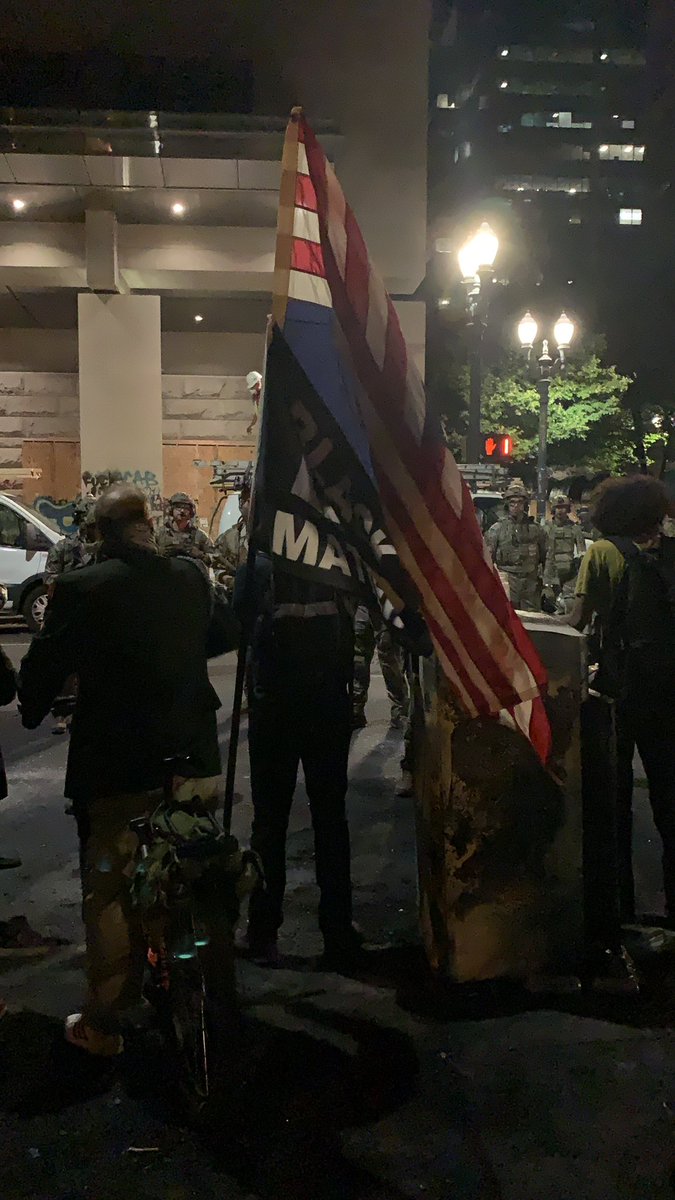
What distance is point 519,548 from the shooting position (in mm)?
12008

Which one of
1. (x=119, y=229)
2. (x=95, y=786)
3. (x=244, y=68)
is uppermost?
(x=244, y=68)

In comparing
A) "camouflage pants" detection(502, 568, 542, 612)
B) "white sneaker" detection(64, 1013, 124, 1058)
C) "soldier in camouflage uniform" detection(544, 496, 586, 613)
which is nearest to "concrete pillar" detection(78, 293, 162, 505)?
"soldier in camouflage uniform" detection(544, 496, 586, 613)

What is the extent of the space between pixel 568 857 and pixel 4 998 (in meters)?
2.34

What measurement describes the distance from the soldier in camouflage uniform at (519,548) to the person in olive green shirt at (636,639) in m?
7.58

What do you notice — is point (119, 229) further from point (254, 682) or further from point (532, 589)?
point (254, 682)

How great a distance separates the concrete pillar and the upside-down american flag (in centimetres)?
1417

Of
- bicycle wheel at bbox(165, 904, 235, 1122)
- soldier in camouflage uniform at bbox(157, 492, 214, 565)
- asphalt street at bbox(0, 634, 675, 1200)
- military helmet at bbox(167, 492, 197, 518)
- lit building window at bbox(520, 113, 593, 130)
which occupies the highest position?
lit building window at bbox(520, 113, 593, 130)

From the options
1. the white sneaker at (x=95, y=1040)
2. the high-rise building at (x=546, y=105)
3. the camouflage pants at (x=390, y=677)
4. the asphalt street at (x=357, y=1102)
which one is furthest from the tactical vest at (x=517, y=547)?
the high-rise building at (x=546, y=105)

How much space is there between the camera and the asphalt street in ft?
8.64

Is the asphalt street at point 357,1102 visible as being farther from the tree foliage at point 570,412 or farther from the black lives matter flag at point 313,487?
the tree foliage at point 570,412

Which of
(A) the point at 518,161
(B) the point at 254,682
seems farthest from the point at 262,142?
(A) the point at 518,161

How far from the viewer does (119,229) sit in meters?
16.9

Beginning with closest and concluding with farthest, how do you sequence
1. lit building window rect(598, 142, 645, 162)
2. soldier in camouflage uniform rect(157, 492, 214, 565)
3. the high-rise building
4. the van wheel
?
1. soldier in camouflage uniform rect(157, 492, 214, 565)
2. the van wheel
3. the high-rise building
4. lit building window rect(598, 142, 645, 162)

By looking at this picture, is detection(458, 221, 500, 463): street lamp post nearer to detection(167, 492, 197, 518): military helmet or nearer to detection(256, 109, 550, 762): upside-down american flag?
detection(167, 492, 197, 518): military helmet
